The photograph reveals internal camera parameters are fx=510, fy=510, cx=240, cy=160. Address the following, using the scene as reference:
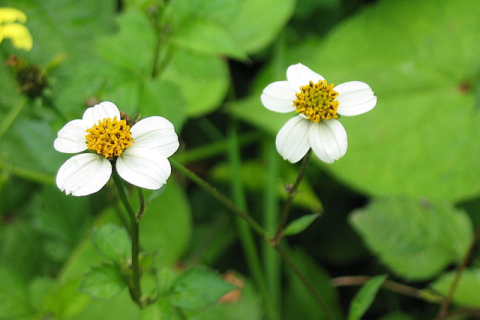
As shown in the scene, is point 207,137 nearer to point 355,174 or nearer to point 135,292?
point 355,174

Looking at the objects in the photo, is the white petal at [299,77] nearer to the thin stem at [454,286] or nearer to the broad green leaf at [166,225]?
the thin stem at [454,286]

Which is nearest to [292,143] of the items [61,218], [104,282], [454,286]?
[104,282]

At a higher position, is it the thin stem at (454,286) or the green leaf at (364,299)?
the green leaf at (364,299)

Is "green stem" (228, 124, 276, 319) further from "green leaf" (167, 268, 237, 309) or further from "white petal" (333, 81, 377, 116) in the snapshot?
"white petal" (333, 81, 377, 116)

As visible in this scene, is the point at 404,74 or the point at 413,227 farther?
the point at 404,74

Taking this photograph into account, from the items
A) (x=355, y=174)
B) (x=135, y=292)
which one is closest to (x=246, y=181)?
(x=355, y=174)

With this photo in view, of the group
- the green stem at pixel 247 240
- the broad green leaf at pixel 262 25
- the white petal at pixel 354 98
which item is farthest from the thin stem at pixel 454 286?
the broad green leaf at pixel 262 25

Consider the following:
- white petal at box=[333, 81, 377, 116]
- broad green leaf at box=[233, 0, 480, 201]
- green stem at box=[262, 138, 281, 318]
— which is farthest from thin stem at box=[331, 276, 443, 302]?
white petal at box=[333, 81, 377, 116]
